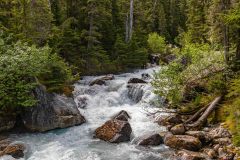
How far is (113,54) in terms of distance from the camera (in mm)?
39219

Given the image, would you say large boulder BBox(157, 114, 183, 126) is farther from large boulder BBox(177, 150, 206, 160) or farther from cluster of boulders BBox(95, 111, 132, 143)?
large boulder BBox(177, 150, 206, 160)

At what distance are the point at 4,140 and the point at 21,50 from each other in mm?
5717

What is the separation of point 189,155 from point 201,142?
2043 mm

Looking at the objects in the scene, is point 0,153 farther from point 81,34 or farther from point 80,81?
point 81,34

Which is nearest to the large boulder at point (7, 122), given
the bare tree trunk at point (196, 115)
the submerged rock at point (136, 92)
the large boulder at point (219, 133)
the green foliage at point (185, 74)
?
the green foliage at point (185, 74)

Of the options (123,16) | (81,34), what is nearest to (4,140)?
(81,34)

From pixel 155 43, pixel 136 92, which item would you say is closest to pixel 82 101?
pixel 136 92

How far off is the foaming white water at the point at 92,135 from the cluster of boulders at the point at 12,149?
390mm

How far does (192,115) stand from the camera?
20.8 meters

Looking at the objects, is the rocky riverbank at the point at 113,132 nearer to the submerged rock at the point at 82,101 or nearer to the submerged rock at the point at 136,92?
the submerged rock at the point at 82,101

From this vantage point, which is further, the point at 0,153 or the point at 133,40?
the point at 133,40

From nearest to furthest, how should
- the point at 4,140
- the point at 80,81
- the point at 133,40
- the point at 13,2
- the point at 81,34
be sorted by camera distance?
the point at 4,140 < the point at 13,2 < the point at 80,81 < the point at 81,34 < the point at 133,40

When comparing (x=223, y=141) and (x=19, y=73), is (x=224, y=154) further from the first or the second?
(x=19, y=73)

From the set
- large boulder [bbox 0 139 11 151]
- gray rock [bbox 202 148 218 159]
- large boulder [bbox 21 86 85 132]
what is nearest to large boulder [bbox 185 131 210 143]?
gray rock [bbox 202 148 218 159]
